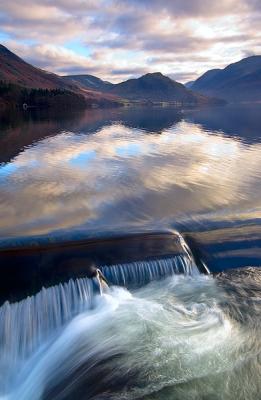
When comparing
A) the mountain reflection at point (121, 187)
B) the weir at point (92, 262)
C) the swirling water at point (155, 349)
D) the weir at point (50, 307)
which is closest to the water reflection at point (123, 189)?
the mountain reflection at point (121, 187)

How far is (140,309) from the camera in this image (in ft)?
31.9

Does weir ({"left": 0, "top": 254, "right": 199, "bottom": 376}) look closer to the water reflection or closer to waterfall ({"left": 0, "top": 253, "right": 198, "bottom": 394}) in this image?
waterfall ({"left": 0, "top": 253, "right": 198, "bottom": 394})

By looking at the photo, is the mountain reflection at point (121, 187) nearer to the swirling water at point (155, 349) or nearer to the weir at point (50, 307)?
the weir at point (50, 307)

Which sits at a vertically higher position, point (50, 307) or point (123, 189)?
point (123, 189)

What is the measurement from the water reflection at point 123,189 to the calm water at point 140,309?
3.0 inches

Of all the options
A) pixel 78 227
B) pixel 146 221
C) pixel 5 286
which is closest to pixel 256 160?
pixel 146 221

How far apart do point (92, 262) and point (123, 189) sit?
27.5 ft

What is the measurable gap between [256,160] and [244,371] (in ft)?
67.2

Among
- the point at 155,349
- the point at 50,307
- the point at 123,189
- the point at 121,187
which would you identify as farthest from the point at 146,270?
the point at 121,187

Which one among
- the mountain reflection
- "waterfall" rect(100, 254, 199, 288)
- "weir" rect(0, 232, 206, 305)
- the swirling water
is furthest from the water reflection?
the swirling water

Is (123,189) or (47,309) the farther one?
(123,189)

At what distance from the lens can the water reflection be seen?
13.4m

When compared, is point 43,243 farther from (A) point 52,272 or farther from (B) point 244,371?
(B) point 244,371

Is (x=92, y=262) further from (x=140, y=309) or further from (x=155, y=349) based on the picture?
(x=155, y=349)
